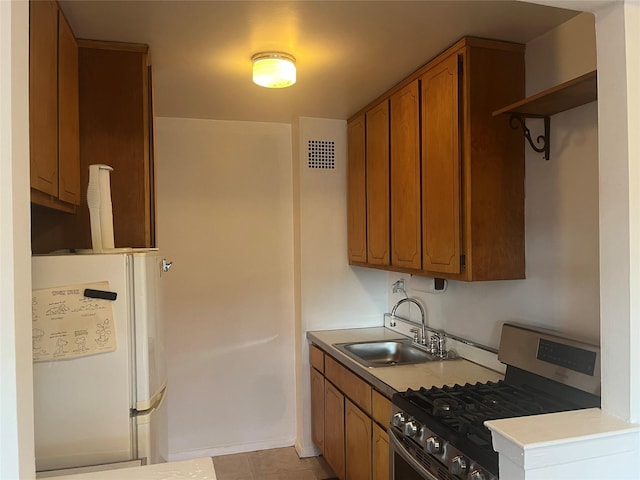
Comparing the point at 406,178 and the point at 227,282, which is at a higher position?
the point at 406,178

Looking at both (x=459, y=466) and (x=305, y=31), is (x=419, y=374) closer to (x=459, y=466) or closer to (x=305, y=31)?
(x=459, y=466)

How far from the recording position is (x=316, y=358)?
3.36 meters

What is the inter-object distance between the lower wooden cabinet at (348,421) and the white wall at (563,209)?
2.68ft

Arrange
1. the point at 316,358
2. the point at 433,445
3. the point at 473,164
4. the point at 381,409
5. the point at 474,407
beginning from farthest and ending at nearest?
1. the point at 316,358
2. the point at 381,409
3. the point at 473,164
4. the point at 474,407
5. the point at 433,445

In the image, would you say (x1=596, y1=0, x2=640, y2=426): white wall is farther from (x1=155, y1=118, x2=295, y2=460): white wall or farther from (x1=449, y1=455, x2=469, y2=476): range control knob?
(x1=155, y1=118, x2=295, y2=460): white wall

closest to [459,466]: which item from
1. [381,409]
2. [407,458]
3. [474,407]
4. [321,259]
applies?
[474,407]

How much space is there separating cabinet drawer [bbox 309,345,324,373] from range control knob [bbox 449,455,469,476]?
1.66 metres

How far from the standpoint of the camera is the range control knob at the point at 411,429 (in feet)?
6.14

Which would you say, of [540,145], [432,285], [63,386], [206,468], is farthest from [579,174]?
[63,386]

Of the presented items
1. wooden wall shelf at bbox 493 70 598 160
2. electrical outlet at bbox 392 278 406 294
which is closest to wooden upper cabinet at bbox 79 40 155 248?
wooden wall shelf at bbox 493 70 598 160

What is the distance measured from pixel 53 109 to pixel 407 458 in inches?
74.0

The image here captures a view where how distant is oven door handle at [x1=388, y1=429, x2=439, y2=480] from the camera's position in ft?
5.89

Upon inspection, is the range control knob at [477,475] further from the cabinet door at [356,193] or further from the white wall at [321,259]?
the white wall at [321,259]

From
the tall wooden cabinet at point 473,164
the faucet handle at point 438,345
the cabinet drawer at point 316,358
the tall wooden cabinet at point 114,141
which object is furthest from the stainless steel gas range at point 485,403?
the tall wooden cabinet at point 114,141
